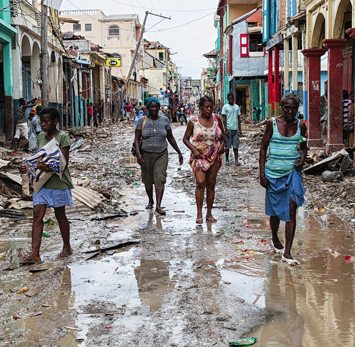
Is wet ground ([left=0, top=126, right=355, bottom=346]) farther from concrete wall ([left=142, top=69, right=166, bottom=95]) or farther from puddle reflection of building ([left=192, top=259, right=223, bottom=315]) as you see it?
concrete wall ([left=142, top=69, right=166, bottom=95])

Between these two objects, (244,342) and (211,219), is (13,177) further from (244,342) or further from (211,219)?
(244,342)

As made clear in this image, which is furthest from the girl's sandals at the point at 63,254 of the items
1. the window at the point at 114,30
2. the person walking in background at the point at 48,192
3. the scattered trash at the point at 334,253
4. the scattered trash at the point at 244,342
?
the window at the point at 114,30

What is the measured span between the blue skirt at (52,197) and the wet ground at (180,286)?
58 cm

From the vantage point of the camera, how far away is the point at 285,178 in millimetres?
5023

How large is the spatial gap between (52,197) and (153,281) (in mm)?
1426

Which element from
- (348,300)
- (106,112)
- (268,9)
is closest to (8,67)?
(268,9)

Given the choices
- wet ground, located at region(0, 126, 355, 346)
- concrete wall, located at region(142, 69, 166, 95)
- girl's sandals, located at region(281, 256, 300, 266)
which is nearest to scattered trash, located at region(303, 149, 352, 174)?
wet ground, located at region(0, 126, 355, 346)

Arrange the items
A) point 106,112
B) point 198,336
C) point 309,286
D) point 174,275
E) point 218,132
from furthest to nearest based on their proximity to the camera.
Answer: point 106,112
point 218,132
point 174,275
point 309,286
point 198,336

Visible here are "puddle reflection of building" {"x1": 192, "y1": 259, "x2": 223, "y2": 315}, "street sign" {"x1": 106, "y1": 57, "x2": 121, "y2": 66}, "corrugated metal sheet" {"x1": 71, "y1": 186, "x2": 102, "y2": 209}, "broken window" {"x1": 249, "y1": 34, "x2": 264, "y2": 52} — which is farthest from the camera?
"street sign" {"x1": 106, "y1": 57, "x2": 121, "y2": 66}

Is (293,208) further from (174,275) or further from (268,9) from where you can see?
(268,9)

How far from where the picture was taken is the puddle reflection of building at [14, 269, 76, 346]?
10.9 feet

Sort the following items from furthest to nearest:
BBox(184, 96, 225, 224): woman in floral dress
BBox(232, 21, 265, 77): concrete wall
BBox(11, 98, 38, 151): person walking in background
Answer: BBox(232, 21, 265, 77): concrete wall → BBox(11, 98, 38, 151): person walking in background → BBox(184, 96, 225, 224): woman in floral dress

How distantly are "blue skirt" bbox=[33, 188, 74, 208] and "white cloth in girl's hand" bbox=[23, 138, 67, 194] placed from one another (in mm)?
63

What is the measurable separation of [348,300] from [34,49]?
2061cm
